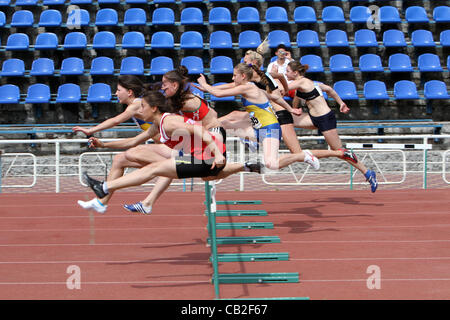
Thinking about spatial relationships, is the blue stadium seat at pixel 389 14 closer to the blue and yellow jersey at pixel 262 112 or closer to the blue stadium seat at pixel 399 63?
the blue stadium seat at pixel 399 63

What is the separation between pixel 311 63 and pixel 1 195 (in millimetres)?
8017

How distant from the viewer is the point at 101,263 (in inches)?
236

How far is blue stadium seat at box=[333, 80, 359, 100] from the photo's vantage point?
46.9ft

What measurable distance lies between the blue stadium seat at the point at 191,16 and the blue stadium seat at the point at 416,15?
5404mm

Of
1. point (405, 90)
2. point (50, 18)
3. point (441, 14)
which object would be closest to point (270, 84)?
point (405, 90)

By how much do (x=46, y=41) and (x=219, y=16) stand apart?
4.38 meters

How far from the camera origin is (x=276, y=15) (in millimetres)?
15688

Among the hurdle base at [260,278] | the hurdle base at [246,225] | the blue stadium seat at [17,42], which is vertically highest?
the blue stadium seat at [17,42]

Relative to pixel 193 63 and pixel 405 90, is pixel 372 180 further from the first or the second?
pixel 193 63

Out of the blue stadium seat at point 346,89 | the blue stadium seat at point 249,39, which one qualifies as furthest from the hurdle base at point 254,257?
the blue stadium seat at point 249,39

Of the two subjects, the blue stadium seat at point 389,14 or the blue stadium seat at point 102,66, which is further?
the blue stadium seat at point 389,14

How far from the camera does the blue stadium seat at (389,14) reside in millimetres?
15688

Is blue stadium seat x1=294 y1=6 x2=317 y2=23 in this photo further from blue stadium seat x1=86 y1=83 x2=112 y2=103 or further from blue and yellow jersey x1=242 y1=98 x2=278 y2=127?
blue and yellow jersey x1=242 y1=98 x2=278 y2=127

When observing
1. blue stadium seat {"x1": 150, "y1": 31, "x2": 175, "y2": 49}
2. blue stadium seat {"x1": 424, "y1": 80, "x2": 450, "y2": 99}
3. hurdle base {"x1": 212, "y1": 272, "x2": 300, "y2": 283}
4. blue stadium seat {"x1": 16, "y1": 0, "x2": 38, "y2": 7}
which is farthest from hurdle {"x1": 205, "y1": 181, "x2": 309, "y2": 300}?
blue stadium seat {"x1": 16, "y1": 0, "x2": 38, "y2": 7}
